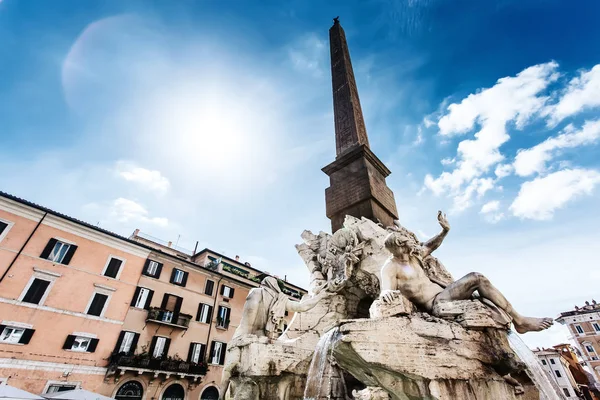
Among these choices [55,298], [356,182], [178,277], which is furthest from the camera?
Result: [178,277]

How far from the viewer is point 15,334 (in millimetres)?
13320

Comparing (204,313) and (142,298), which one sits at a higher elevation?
(142,298)

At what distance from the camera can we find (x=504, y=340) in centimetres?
263

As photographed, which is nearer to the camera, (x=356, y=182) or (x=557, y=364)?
(x=356, y=182)

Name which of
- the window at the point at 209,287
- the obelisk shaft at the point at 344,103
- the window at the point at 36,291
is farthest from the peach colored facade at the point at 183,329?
the obelisk shaft at the point at 344,103

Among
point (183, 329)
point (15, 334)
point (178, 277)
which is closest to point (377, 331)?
point (15, 334)

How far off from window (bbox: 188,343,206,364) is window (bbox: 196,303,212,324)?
5.06ft

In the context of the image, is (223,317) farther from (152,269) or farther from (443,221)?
(443,221)

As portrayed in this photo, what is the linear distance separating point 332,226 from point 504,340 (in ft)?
13.3

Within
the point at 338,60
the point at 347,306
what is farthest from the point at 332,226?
the point at 338,60

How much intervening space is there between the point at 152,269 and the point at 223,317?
243 inches

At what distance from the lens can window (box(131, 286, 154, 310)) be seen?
57.6ft

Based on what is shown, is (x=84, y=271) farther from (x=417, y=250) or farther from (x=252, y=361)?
(x=417, y=250)

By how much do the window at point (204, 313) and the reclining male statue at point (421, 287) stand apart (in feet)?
64.1
